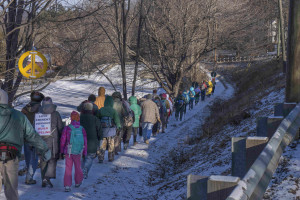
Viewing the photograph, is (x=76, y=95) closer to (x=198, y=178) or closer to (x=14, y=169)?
(x=14, y=169)

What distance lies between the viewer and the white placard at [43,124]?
8078 mm

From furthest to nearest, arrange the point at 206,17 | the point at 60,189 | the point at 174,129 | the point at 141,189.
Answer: the point at 206,17, the point at 174,129, the point at 141,189, the point at 60,189

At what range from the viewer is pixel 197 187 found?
9.45ft

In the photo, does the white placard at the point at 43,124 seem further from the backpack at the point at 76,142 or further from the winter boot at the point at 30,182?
the winter boot at the point at 30,182

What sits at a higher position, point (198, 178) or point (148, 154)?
point (198, 178)

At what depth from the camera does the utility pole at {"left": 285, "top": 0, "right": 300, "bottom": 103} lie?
695cm

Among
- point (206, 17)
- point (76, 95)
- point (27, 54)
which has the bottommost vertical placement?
point (76, 95)

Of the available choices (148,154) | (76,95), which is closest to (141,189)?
(148,154)

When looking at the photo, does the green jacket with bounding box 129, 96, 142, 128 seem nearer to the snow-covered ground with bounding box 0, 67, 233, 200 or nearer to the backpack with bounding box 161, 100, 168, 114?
the snow-covered ground with bounding box 0, 67, 233, 200

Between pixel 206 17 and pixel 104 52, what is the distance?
19.4 ft

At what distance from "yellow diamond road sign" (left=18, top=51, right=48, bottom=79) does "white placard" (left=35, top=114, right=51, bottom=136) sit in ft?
4.20

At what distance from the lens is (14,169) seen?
18.3 ft

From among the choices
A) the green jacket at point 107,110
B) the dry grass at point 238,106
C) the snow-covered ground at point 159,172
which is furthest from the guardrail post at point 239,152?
the dry grass at point 238,106

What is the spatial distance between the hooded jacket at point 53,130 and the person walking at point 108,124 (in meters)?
2.64
